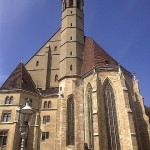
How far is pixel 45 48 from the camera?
35.7 m

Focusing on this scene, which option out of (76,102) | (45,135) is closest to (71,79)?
(76,102)

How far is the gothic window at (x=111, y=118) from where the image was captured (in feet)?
77.4

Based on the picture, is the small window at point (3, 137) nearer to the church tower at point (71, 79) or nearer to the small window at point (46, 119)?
the small window at point (46, 119)

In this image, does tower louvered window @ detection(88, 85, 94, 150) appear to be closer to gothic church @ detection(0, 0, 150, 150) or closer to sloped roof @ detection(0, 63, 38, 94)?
gothic church @ detection(0, 0, 150, 150)

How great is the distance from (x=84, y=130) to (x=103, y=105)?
3749 millimetres

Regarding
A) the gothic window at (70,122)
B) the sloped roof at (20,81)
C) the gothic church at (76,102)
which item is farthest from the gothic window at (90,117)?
the sloped roof at (20,81)

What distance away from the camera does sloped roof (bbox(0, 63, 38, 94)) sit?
28891 millimetres

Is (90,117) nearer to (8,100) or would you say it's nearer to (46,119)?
(46,119)

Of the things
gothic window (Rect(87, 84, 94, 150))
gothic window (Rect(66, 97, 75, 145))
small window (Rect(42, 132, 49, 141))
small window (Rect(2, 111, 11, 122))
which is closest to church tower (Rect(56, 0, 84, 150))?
gothic window (Rect(66, 97, 75, 145))

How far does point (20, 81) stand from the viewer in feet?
97.6

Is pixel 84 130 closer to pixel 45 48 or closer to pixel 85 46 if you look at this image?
pixel 85 46

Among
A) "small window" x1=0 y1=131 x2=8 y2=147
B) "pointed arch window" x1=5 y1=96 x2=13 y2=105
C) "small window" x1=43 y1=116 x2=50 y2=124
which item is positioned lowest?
"small window" x1=0 y1=131 x2=8 y2=147

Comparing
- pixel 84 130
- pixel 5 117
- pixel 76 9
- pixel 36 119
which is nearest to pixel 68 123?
pixel 84 130

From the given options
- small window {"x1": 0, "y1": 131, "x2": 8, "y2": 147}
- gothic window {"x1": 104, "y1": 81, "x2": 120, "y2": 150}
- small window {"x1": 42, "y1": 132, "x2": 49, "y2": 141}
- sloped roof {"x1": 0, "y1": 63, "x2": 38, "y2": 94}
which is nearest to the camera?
gothic window {"x1": 104, "y1": 81, "x2": 120, "y2": 150}
